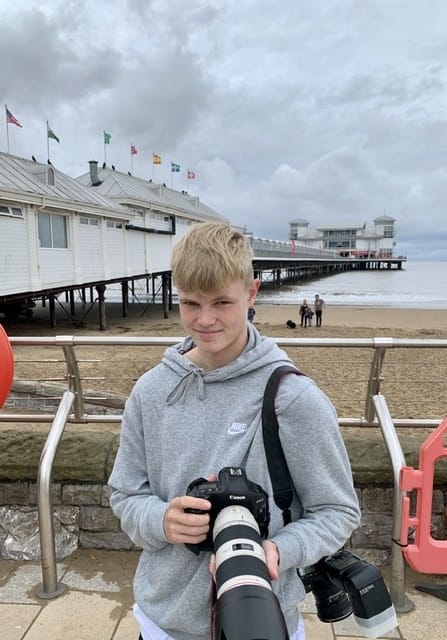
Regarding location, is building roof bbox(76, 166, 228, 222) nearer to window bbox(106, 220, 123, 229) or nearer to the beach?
window bbox(106, 220, 123, 229)

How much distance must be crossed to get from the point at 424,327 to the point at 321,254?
7268 centimetres

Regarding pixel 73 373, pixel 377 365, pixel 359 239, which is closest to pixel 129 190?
pixel 73 373

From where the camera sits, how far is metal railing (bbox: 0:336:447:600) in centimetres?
248

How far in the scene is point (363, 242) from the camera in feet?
454

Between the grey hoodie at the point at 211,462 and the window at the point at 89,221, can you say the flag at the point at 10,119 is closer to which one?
the window at the point at 89,221

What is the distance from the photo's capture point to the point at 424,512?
2412 mm

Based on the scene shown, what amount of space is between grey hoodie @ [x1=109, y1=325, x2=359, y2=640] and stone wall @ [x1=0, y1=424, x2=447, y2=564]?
1.54m

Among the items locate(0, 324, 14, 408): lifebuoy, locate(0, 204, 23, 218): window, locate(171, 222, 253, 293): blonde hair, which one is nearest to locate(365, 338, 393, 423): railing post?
locate(171, 222, 253, 293): blonde hair

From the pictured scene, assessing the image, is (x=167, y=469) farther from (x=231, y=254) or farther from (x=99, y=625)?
(x=99, y=625)

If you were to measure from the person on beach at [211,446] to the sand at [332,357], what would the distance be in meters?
1.61

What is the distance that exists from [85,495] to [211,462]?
1959 mm

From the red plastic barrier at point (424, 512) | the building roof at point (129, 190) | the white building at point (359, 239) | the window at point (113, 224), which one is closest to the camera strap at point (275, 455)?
the red plastic barrier at point (424, 512)

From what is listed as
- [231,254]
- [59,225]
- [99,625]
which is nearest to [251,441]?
[231,254]

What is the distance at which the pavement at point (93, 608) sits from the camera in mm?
2271
